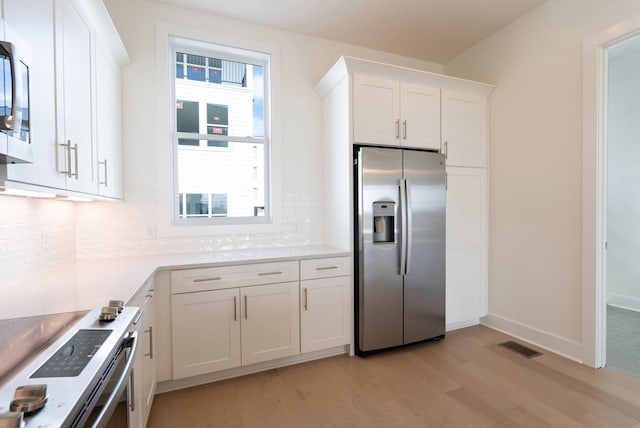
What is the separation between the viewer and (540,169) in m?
2.74

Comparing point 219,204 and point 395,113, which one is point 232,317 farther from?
point 395,113

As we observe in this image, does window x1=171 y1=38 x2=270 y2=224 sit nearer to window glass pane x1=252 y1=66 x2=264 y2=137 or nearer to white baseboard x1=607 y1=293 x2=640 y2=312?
window glass pane x1=252 y1=66 x2=264 y2=137

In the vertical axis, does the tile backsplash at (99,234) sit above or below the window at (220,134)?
below

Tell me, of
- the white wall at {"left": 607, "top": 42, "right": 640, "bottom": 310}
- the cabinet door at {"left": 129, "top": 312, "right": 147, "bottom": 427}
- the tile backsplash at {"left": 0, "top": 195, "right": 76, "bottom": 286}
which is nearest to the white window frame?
the tile backsplash at {"left": 0, "top": 195, "right": 76, "bottom": 286}

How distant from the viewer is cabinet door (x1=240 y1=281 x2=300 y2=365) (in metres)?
2.27

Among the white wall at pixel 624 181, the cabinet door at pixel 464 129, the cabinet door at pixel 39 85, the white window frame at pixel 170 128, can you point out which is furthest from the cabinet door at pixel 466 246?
the cabinet door at pixel 39 85

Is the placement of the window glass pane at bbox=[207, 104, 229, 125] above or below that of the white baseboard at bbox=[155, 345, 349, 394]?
above

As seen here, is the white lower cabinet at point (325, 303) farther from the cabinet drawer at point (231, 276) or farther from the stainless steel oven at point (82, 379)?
the stainless steel oven at point (82, 379)

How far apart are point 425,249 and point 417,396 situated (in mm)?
1208

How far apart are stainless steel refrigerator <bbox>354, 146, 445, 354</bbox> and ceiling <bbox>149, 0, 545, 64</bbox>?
1262 millimetres

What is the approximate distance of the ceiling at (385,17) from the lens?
2617 mm

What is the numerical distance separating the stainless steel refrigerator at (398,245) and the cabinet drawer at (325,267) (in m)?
0.12

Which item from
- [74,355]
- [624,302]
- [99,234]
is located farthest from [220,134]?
[624,302]

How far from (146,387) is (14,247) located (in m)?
1.01
